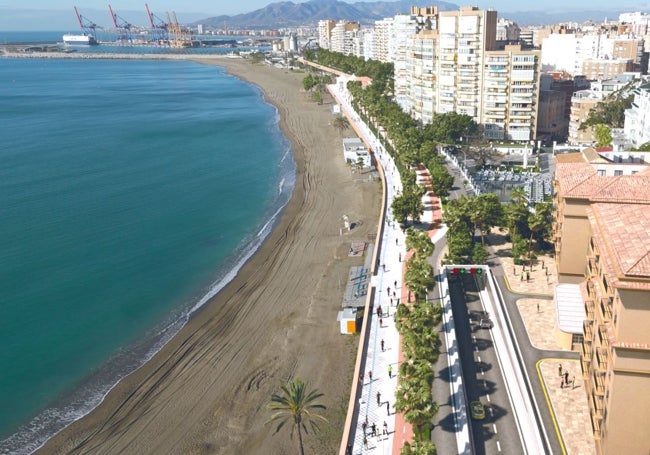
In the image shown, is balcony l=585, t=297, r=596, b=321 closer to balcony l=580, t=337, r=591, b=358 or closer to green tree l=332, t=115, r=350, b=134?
balcony l=580, t=337, r=591, b=358

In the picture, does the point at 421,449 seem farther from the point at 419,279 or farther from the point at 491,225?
the point at 491,225

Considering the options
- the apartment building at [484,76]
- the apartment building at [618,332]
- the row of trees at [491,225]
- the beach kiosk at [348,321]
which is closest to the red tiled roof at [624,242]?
the apartment building at [618,332]

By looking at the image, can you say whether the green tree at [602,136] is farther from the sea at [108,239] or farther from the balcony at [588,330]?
the balcony at [588,330]

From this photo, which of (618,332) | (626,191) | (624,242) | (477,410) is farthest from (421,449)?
(626,191)

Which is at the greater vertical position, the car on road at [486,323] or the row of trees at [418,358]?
the row of trees at [418,358]

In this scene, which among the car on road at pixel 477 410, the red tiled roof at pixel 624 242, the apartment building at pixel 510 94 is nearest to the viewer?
the red tiled roof at pixel 624 242

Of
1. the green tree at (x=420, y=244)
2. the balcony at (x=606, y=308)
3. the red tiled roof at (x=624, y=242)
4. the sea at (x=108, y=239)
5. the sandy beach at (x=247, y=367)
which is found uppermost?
the red tiled roof at (x=624, y=242)

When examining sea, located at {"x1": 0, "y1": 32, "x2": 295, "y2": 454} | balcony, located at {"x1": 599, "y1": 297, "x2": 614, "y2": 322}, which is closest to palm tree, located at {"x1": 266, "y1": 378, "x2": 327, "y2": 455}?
sea, located at {"x1": 0, "y1": 32, "x2": 295, "y2": 454}
